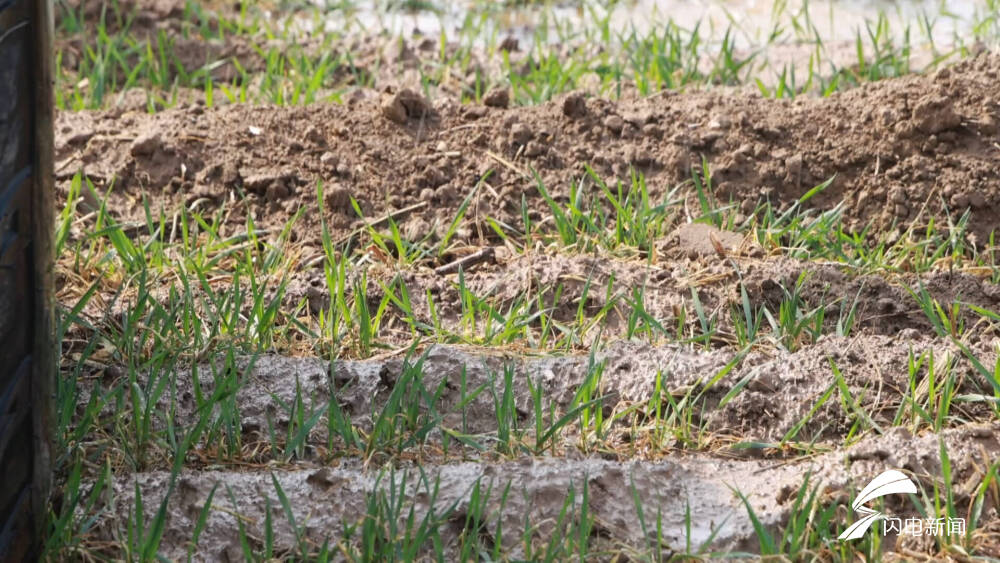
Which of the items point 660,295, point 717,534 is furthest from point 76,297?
point 717,534

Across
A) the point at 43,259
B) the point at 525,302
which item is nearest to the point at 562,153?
the point at 525,302

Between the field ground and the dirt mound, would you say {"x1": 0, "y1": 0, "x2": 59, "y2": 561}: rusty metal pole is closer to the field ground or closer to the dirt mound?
the field ground

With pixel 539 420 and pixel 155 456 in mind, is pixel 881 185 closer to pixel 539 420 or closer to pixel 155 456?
pixel 539 420

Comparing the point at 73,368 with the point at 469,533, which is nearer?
the point at 469,533

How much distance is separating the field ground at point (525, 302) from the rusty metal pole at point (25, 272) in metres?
0.16

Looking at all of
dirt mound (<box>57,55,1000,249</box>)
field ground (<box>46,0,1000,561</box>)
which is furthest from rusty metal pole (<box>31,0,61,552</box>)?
dirt mound (<box>57,55,1000,249</box>)

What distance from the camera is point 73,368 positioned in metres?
2.62

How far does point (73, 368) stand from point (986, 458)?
1964 millimetres

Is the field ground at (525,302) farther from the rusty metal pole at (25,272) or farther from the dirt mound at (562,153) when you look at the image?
the rusty metal pole at (25,272)

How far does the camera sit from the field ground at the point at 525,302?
2.16 m

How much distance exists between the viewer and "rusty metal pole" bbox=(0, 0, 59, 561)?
5.59 ft

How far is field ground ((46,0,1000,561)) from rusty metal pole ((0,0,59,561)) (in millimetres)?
165

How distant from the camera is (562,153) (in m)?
3.62

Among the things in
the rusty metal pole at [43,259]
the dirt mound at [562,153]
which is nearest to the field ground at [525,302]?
the dirt mound at [562,153]
